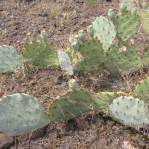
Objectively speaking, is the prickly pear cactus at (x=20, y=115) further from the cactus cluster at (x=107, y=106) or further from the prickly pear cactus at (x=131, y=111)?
the prickly pear cactus at (x=131, y=111)

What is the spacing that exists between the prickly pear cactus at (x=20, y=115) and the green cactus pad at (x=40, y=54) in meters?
0.76

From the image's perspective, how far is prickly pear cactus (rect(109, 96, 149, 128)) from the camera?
332 cm

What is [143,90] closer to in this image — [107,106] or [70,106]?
[107,106]

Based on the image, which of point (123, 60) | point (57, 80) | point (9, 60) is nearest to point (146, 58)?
point (123, 60)

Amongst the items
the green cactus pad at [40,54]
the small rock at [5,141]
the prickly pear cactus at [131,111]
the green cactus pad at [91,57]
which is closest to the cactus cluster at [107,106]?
the prickly pear cactus at [131,111]

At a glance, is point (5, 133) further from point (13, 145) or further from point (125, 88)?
point (125, 88)

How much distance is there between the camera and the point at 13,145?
11.7ft

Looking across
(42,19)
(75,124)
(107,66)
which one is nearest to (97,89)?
(107,66)

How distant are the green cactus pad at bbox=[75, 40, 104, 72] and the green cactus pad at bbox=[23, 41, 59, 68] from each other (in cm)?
26

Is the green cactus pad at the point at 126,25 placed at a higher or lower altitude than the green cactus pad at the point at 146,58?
higher

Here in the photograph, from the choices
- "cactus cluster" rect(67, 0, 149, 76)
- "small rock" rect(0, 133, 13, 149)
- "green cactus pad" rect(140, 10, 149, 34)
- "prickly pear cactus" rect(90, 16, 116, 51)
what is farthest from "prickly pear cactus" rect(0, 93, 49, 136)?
"green cactus pad" rect(140, 10, 149, 34)

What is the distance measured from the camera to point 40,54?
14.0 feet

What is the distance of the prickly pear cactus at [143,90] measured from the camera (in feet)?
11.1

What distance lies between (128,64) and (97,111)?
499 millimetres
